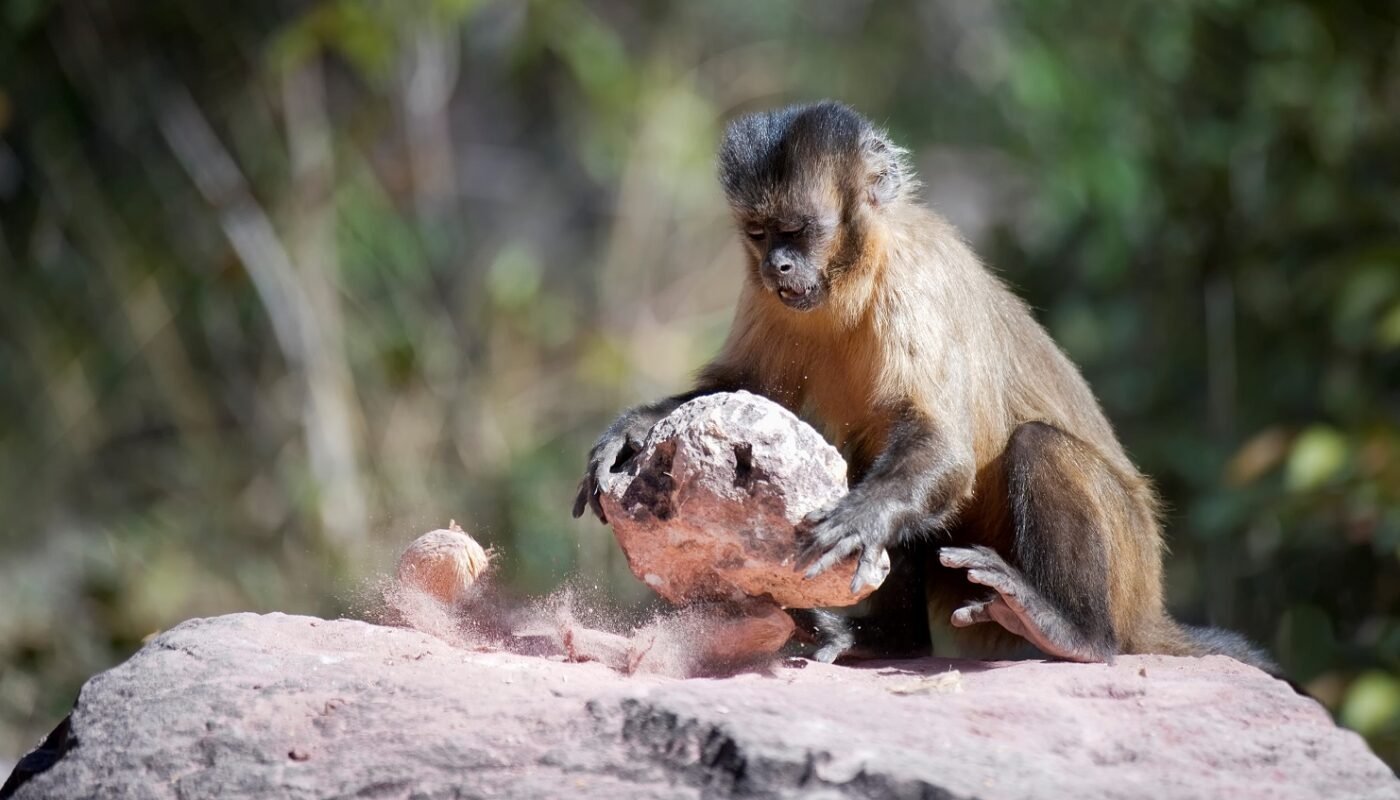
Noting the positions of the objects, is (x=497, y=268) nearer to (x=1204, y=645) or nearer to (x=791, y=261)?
(x=791, y=261)

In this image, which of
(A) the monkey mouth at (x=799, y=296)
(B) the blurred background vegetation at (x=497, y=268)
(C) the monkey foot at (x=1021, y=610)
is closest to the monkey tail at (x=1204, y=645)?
(C) the monkey foot at (x=1021, y=610)

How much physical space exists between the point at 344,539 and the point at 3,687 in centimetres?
176

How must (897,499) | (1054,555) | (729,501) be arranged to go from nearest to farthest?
(729,501) → (897,499) → (1054,555)

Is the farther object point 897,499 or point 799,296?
point 799,296

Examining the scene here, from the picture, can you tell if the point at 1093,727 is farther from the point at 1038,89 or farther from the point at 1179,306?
the point at 1038,89

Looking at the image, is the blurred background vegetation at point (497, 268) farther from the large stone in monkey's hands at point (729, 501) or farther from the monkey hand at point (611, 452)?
the large stone in monkey's hands at point (729, 501)

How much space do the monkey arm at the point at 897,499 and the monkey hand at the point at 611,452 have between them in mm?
648

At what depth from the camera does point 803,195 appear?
4223mm

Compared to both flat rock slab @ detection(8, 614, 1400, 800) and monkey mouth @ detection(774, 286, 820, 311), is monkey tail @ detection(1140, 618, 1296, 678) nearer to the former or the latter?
flat rock slab @ detection(8, 614, 1400, 800)

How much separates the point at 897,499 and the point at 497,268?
576 centimetres

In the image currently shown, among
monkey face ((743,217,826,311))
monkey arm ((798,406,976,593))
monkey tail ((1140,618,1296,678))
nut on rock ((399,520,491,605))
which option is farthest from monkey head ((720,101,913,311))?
monkey tail ((1140,618,1296,678))

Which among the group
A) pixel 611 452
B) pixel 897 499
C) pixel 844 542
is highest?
pixel 611 452

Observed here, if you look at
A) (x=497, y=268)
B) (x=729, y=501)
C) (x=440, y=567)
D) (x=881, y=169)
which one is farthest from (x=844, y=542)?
(x=497, y=268)

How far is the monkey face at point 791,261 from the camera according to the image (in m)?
4.15
